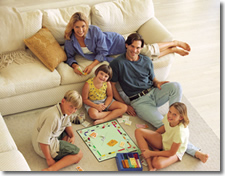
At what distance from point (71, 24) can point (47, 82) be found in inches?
24.7

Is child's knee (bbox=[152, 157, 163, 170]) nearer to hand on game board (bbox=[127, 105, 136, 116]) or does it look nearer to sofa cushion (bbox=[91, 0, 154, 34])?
hand on game board (bbox=[127, 105, 136, 116])

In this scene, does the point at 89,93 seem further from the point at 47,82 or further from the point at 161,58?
the point at 161,58

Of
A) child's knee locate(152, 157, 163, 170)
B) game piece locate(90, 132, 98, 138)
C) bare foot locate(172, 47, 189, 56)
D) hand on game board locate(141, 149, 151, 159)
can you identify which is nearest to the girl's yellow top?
game piece locate(90, 132, 98, 138)

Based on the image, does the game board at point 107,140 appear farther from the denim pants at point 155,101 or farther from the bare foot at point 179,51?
the bare foot at point 179,51

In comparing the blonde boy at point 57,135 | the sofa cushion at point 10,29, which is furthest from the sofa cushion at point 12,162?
the sofa cushion at point 10,29

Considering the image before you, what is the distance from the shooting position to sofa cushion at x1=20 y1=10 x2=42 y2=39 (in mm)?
3666

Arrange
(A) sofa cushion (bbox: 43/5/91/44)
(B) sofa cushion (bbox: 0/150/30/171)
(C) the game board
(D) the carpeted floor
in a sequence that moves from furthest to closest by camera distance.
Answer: (A) sofa cushion (bbox: 43/5/91/44) → (C) the game board → (D) the carpeted floor → (B) sofa cushion (bbox: 0/150/30/171)

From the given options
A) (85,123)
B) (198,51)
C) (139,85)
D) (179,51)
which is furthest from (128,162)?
(198,51)

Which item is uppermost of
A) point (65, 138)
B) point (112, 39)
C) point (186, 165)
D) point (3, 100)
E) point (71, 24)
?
point (71, 24)

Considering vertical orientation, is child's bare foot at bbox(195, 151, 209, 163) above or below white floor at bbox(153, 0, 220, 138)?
below

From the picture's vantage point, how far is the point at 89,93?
139 inches

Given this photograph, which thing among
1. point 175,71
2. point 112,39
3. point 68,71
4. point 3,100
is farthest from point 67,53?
point 175,71

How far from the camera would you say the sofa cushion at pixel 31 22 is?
12.0ft

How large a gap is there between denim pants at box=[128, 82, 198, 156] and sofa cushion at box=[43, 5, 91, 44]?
3.54 feet
